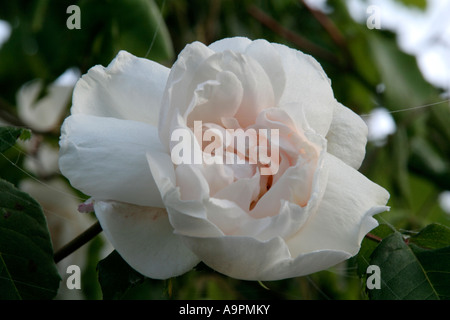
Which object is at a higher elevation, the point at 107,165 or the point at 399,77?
the point at 107,165

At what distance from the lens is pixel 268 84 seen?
0.42m

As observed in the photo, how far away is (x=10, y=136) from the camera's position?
47 cm

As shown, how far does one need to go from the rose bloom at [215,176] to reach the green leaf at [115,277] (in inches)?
1.9

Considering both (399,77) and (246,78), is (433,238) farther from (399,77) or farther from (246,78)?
(399,77)

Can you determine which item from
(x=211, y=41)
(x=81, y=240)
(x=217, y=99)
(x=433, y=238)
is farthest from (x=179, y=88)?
(x=211, y=41)

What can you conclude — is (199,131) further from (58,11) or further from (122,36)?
(58,11)

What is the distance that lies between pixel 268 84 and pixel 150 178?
4.2 inches

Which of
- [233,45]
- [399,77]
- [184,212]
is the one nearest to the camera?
[184,212]

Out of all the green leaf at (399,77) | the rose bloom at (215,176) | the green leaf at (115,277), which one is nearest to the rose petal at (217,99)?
the rose bloom at (215,176)

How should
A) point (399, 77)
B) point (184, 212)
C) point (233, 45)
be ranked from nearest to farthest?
point (184, 212)
point (233, 45)
point (399, 77)

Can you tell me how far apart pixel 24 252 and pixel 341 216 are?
0.22m

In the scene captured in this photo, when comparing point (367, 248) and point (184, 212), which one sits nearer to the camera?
point (184, 212)

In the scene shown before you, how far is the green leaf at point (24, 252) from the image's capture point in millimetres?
419

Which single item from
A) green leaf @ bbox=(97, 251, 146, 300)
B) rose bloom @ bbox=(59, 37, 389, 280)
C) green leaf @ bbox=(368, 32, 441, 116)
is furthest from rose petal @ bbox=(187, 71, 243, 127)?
green leaf @ bbox=(368, 32, 441, 116)
